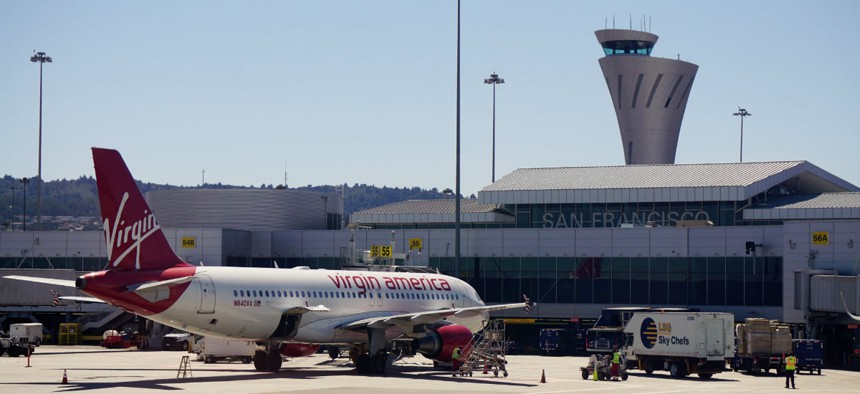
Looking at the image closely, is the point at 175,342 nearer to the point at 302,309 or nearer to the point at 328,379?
the point at 302,309

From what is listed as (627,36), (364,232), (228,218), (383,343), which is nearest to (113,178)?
(383,343)

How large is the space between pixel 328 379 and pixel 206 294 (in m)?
5.88

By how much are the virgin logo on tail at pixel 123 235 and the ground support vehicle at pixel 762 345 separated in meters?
28.7

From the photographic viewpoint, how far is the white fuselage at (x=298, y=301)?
47969mm

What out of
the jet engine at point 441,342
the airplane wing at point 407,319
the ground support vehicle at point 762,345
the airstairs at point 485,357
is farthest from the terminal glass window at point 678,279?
the jet engine at point 441,342

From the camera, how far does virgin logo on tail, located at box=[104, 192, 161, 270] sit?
4578 cm

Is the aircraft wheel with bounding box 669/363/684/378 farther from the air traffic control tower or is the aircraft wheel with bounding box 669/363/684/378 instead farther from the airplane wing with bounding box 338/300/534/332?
the air traffic control tower

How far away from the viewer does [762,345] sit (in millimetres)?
58250

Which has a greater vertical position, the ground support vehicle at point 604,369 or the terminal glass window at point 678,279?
the terminal glass window at point 678,279

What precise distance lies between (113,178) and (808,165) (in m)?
61.5

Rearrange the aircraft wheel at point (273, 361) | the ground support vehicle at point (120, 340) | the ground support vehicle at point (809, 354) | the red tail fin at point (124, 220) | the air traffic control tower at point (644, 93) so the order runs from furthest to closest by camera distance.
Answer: the air traffic control tower at point (644, 93)
the ground support vehicle at point (120, 340)
the ground support vehicle at point (809, 354)
the aircraft wheel at point (273, 361)
the red tail fin at point (124, 220)

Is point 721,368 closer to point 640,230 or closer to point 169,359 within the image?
point 640,230

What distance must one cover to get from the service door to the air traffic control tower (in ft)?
445

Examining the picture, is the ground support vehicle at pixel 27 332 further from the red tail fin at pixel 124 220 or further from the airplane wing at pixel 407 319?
the red tail fin at pixel 124 220
